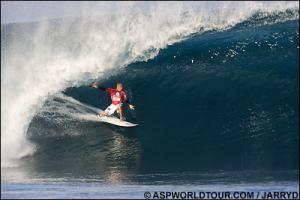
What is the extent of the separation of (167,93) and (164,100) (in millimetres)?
453

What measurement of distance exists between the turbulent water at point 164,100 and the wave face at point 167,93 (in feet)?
0.11

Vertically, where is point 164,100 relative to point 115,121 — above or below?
above

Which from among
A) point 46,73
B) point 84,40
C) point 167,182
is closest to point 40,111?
point 46,73

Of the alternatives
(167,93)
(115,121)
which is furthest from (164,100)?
(115,121)

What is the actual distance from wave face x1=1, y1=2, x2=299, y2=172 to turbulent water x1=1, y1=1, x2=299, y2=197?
0.03m

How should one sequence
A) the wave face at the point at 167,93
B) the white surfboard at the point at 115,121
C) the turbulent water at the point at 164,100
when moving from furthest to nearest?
the white surfboard at the point at 115,121
the wave face at the point at 167,93
the turbulent water at the point at 164,100

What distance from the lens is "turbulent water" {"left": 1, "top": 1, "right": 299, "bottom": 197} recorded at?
1366 cm

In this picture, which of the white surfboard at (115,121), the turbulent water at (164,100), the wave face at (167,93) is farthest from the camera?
the white surfboard at (115,121)

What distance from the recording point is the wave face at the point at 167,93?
1435cm

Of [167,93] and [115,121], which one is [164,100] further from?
[115,121]

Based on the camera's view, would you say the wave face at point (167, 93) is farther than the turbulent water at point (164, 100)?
Yes

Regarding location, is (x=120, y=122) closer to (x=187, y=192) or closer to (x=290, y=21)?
(x=187, y=192)

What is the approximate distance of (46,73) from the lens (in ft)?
64.6

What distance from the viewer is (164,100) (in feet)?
57.6
